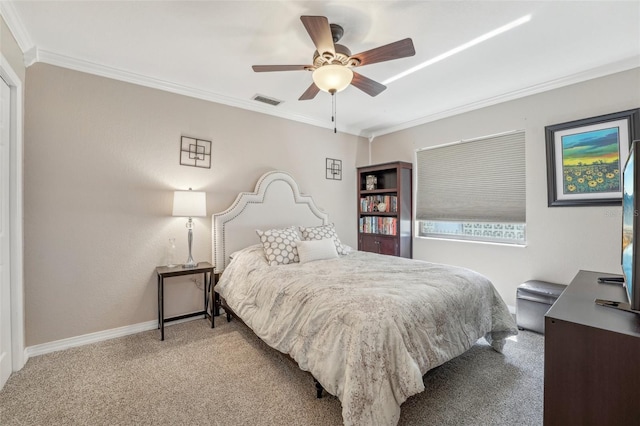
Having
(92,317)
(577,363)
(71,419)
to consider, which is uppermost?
(577,363)

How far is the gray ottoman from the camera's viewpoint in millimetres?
2703

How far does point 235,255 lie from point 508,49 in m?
3.25

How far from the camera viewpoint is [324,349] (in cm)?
166

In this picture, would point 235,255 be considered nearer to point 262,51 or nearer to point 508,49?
point 262,51

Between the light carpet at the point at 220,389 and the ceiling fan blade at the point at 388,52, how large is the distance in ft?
7.56

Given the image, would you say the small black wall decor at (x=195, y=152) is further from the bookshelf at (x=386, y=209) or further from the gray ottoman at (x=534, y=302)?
the gray ottoman at (x=534, y=302)

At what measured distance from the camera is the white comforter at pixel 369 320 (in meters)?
1.45

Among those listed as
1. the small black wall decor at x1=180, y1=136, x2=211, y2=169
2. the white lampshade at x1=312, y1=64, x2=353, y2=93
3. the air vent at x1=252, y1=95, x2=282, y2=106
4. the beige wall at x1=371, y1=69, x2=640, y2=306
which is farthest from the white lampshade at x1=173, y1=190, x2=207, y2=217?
the beige wall at x1=371, y1=69, x2=640, y2=306

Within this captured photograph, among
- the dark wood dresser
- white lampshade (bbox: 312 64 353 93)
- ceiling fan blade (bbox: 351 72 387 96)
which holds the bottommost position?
the dark wood dresser

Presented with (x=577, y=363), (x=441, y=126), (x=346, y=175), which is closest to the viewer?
(x=577, y=363)

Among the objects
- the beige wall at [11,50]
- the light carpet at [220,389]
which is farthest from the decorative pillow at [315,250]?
the beige wall at [11,50]

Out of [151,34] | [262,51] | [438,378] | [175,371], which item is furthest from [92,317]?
[438,378]

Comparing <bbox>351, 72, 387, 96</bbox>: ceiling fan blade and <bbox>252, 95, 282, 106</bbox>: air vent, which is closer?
<bbox>351, 72, 387, 96</bbox>: ceiling fan blade

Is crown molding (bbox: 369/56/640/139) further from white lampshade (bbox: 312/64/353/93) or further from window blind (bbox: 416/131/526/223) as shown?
white lampshade (bbox: 312/64/353/93)
